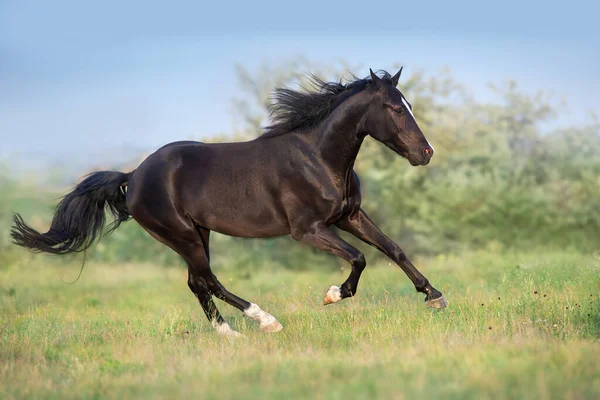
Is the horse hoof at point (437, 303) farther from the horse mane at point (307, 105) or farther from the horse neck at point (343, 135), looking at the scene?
the horse mane at point (307, 105)

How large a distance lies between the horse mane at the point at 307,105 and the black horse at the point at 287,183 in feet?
0.04

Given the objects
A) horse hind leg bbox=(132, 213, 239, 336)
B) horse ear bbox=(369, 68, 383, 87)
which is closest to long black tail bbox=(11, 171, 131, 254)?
horse hind leg bbox=(132, 213, 239, 336)

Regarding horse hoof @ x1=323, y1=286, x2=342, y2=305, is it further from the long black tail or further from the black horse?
the long black tail

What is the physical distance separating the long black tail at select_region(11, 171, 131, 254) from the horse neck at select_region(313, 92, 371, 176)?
2.55m

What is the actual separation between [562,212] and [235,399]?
17267 millimetres

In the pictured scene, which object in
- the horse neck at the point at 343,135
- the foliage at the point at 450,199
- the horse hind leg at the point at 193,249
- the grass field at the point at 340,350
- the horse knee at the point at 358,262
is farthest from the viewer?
the foliage at the point at 450,199

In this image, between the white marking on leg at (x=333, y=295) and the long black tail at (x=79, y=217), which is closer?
Result: the white marking on leg at (x=333, y=295)

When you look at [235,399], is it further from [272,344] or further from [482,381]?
[272,344]

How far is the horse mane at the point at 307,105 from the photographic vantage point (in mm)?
7535

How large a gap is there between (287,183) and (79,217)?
2838 mm

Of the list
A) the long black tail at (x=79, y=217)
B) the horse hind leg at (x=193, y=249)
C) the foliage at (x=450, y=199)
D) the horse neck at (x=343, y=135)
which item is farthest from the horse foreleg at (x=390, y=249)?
the foliage at (x=450, y=199)

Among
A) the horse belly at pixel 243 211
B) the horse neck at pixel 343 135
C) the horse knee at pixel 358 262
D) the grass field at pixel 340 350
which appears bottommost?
the grass field at pixel 340 350

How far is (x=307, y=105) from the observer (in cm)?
764

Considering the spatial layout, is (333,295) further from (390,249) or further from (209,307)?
(209,307)
